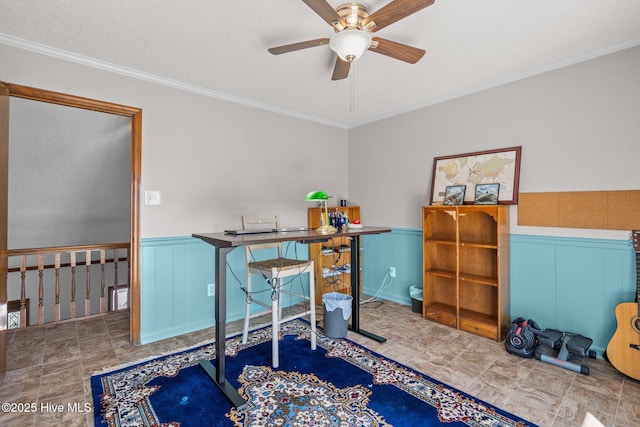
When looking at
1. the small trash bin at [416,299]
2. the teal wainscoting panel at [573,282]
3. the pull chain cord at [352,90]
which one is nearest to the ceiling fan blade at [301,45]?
the pull chain cord at [352,90]

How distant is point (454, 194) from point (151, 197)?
116 inches

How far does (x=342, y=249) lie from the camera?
380 centimetres

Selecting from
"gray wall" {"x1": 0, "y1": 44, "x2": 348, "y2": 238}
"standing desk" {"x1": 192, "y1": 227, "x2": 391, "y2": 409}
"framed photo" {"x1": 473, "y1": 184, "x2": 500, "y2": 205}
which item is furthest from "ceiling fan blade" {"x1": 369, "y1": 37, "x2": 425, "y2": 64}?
"gray wall" {"x1": 0, "y1": 44, "x2": 348, "y2": 238}

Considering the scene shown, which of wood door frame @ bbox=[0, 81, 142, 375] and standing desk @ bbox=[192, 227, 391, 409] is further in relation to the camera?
wood door frame @ bbox=[0, 81, 142, 375]

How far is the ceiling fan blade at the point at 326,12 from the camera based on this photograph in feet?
4.85

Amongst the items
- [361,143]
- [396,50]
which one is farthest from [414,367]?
[361,143]

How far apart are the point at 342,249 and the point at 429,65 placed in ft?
7.21

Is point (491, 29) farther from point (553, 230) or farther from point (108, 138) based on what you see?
point (108, 138)

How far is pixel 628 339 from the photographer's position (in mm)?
2098

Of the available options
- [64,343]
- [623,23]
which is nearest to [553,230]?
[623,23]

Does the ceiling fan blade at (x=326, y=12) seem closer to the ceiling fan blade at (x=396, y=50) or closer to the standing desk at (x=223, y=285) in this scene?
the ceiling fan blade at (x=396, y=50)

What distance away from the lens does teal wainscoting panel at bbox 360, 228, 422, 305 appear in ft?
11.8

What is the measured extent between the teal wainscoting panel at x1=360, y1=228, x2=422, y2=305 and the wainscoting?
1.02m

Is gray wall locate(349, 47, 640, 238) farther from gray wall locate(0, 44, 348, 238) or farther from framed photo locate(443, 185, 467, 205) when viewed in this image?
gray wall locate(0, 44, 348, 238)
